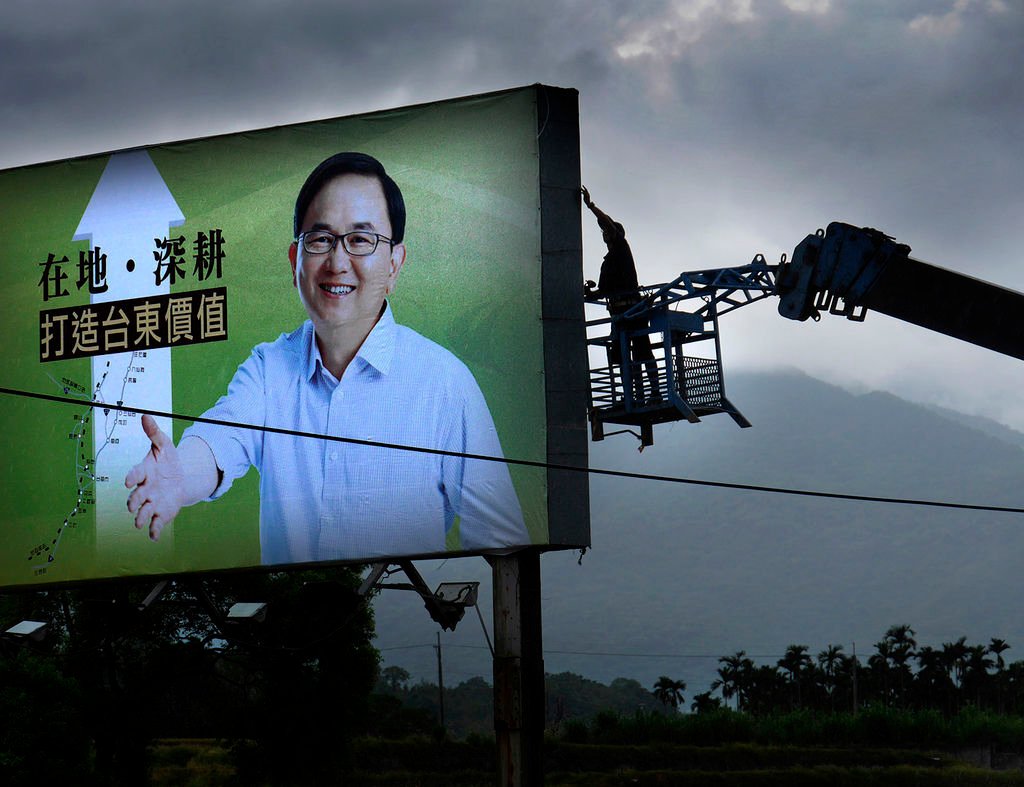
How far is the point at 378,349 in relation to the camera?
15031 mm

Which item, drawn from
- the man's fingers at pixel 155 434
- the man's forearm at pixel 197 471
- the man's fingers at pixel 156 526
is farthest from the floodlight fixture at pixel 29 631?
the man's forearm at pixel 197 471

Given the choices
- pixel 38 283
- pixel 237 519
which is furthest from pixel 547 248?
pixel 38 283

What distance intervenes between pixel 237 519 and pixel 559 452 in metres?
3.92

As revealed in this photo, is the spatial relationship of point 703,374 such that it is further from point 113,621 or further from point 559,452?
point 113,621

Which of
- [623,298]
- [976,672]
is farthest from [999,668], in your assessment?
[623,298]

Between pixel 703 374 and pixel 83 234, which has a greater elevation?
pixel 83 234

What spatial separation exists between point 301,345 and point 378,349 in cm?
98

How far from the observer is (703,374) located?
15.5 m

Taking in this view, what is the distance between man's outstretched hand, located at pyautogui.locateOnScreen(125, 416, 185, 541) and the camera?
15750mm

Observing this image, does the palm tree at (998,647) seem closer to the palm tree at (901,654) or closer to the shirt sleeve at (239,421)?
the palm tree at (901,654)

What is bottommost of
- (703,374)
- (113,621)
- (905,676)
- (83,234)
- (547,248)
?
(905,676)

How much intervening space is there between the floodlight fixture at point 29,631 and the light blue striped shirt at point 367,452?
3.66 meters

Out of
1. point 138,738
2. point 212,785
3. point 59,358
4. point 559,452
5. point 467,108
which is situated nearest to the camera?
point 559,452

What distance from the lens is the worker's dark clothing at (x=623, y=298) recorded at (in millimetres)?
15523
